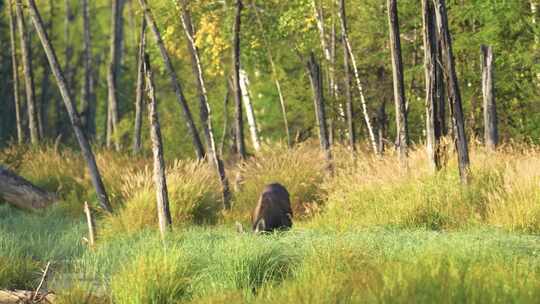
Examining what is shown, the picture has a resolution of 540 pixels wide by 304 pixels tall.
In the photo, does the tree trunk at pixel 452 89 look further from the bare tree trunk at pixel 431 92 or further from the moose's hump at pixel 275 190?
the moose's hump at pixel 275 190

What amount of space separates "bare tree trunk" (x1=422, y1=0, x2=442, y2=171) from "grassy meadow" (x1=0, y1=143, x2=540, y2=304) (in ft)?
1.13

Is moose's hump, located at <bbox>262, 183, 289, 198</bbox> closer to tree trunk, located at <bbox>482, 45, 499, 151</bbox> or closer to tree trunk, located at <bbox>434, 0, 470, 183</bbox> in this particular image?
tree trunk, located at <bbox>434, 0, 470, 183</bbox>

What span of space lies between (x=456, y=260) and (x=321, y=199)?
826 centimetres

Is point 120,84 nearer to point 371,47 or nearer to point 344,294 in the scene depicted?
point 371,47

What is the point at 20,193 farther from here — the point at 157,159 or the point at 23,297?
the point at 23,297

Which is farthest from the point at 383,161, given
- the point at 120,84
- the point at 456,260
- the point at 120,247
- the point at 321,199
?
the point at 120,84

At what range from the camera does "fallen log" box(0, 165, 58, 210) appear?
806 inches

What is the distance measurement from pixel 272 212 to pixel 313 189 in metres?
2.74

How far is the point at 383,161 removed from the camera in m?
17.4

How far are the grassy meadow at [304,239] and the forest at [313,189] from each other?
3 centimetres

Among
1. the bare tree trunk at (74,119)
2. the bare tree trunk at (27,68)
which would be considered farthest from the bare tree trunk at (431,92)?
the bare tree trunk at (27,68)

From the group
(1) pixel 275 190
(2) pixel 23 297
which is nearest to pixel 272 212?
(1) pixel 275 190

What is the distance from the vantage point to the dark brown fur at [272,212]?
15.7m

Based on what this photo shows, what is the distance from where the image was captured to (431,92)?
637 inches
